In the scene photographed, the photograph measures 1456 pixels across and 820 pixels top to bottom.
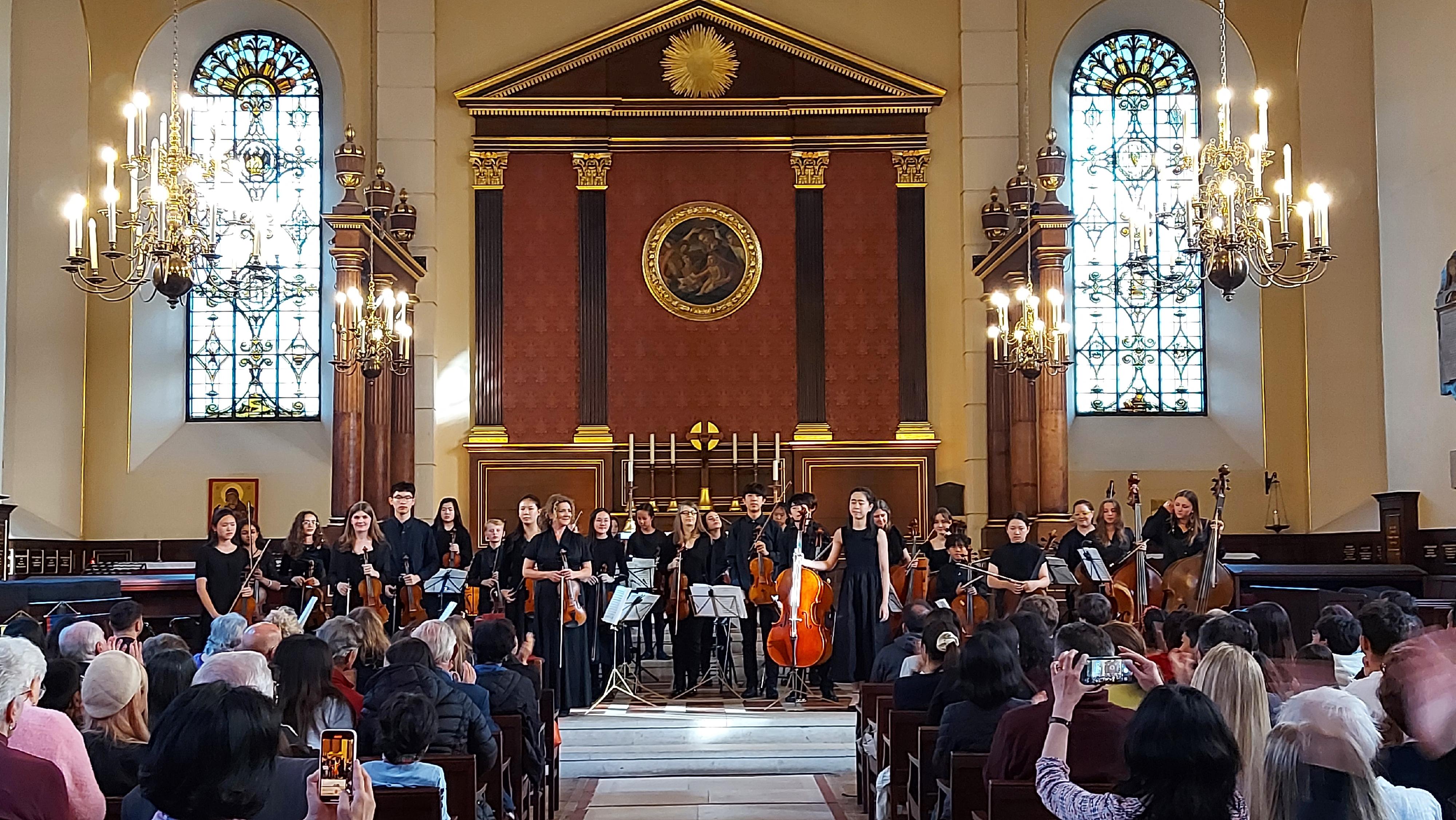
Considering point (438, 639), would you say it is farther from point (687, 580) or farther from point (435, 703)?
point (687, 580)

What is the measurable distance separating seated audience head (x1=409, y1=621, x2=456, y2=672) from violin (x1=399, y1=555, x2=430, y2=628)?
14.7 ft

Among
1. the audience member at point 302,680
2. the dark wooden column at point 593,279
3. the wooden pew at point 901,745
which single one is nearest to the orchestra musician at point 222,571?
the wooden pew at point 901,745

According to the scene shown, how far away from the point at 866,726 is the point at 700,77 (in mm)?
9109

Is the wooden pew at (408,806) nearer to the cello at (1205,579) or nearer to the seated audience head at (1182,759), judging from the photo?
the seated audience head at (1182,759)

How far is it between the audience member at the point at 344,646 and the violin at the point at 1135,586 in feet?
20.5

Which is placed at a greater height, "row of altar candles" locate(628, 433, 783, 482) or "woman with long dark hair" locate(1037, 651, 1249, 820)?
"row of altar candles" locate(628, 433, 783, 482)

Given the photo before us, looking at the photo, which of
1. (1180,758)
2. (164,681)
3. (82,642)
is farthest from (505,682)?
(1180,758)

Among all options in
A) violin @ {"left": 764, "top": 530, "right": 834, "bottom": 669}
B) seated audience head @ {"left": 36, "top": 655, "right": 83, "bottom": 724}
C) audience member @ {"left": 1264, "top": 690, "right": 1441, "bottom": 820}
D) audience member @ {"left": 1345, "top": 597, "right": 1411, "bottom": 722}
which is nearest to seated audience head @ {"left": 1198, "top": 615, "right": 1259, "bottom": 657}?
audience member @ {"left": 1345, "top": 597, "right": 1411, "bottom": 722}

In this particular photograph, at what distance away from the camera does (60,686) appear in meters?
4.66

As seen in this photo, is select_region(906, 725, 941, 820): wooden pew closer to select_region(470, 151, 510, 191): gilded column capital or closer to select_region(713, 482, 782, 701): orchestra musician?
select_region(713, 482, 782, 701): orchestra musician

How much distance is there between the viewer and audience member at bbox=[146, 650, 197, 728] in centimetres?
462

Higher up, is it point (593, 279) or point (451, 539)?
point (593, 279)

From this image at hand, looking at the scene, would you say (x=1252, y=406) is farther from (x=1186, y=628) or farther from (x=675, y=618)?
(x=1186, y=628)

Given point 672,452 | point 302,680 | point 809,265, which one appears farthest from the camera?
point 809,265
